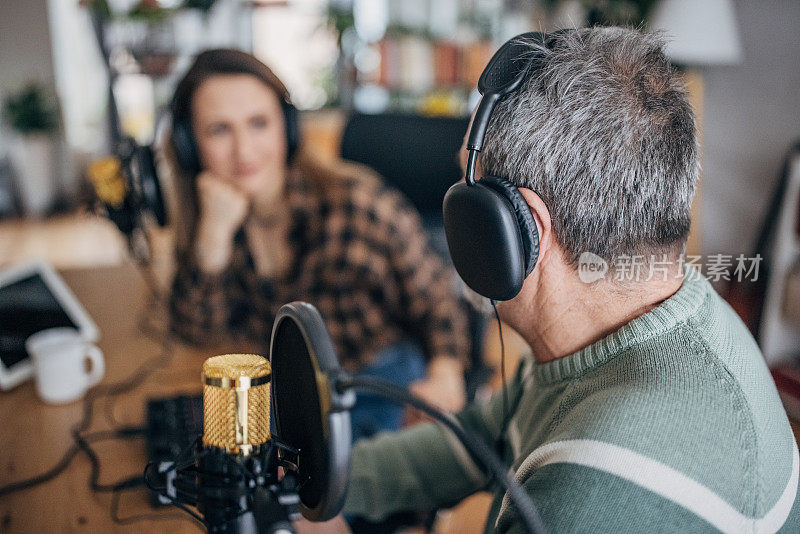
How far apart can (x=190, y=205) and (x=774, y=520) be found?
1279 millimetres

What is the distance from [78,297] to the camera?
142cm

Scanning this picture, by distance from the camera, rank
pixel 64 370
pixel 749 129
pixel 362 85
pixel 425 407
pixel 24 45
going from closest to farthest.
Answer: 1. pixel 425 407
2. pixel 64 370
3. pixel 749 129
4. pixel 362 85
5. pixel 24 45

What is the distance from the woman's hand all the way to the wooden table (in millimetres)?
197

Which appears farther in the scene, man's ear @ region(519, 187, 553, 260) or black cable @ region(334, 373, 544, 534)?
man's ear @ region(519, 187, 553, 260)

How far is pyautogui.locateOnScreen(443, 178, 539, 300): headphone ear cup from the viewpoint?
20.9 inches

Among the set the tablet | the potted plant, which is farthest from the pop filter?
the potted plant

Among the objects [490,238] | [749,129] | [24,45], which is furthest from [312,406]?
[24,45]

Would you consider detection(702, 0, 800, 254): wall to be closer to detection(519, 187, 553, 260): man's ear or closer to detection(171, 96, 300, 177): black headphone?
detection(171, 96, 300, 177): black headphone

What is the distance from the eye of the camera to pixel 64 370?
3.22 ft

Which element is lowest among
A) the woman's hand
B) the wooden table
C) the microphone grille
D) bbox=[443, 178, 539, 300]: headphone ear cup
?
the wooden table

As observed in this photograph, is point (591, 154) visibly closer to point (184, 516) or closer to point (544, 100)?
point (544, 100)

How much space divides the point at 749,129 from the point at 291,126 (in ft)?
5.41

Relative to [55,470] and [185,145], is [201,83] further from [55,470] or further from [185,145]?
[55,470]

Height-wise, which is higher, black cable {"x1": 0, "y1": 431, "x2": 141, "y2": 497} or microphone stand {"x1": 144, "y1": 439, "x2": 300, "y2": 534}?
microphone stand {"x1": 144, "y1": 439, "x2": 300, "y2": 534}
